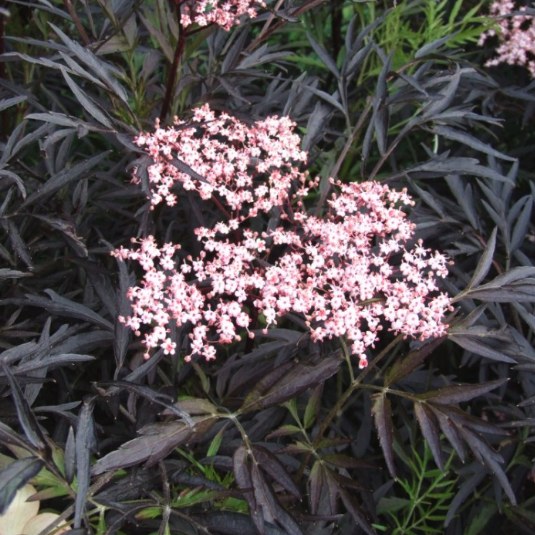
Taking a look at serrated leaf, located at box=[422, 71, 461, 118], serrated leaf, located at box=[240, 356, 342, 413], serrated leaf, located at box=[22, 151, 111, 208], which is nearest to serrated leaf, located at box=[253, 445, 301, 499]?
serrated leaf, located at box=[240, 356, 342, 413]

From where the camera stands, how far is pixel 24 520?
703 mm

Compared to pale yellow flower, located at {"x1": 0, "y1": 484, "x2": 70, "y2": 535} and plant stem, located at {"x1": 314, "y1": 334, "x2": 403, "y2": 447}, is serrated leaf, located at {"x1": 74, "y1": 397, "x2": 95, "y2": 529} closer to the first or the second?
pale yellow flower, located at {"x1": 0, "y1": 484, "x2": 70, "y2": 535}

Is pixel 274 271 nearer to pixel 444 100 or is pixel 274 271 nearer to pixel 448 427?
pixel 448 427

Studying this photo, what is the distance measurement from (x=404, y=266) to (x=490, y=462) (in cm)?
24

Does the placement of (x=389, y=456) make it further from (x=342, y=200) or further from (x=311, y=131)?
(x=311, y=131)

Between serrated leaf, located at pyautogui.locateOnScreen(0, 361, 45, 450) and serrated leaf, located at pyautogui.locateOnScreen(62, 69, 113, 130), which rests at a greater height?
serrated leaf, located at pyautogui.locateOnScreen(62, 69, 113, 130)

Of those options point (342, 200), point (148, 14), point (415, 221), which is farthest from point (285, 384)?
point (148, 14)

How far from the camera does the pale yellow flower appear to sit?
0.69 m

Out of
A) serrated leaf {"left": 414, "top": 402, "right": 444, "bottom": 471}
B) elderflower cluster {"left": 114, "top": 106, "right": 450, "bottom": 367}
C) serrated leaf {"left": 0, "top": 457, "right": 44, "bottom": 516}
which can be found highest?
elderflower cluster {"left": 114, "top": 106, "right": 450, "bottom": 367}

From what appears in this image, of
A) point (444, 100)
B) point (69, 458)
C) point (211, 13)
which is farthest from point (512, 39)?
point (69, 458)

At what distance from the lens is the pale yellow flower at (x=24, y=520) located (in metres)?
0.69

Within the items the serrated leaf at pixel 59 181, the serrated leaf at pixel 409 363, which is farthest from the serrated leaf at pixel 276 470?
the serrated leaf at pixel 59 181

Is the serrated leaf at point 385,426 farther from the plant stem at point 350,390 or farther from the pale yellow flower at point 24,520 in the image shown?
the pale yellow flower at point 24,520

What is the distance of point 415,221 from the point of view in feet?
3.35
